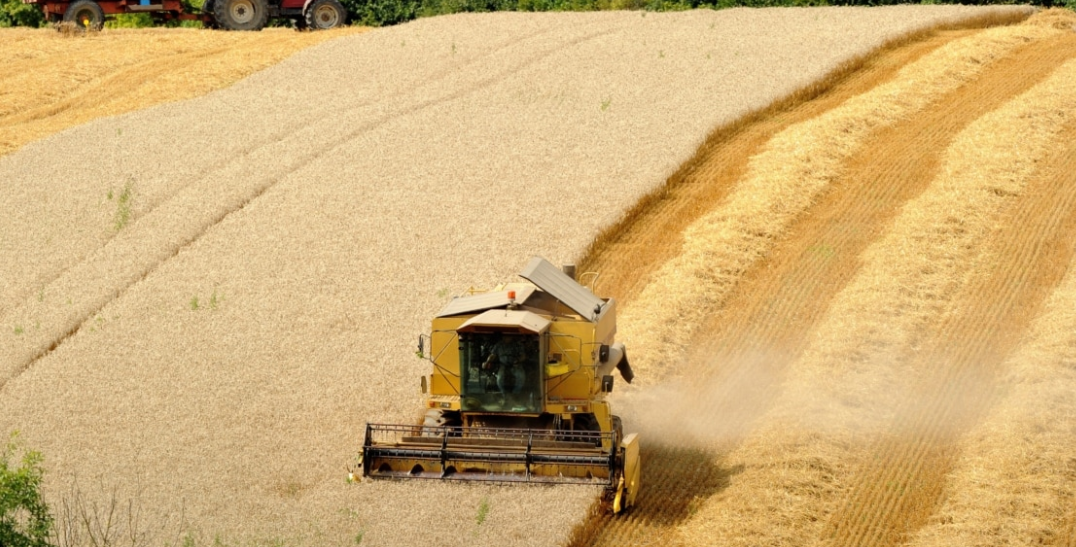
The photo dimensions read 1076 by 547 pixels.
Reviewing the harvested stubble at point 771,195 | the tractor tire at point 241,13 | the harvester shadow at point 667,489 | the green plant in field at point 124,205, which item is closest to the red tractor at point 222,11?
the tractor tire at point 241,13

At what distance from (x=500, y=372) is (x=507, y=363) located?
152 millimetres

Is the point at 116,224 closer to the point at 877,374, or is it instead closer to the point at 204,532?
the point at 204,532

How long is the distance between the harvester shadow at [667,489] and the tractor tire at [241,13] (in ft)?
111

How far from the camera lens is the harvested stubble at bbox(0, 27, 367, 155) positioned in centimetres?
4116

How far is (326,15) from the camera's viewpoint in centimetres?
5206

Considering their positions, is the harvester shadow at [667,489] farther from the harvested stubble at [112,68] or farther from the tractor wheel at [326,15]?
the tractor wheel at [326,15]

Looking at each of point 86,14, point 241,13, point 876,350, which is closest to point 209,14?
point 241,13

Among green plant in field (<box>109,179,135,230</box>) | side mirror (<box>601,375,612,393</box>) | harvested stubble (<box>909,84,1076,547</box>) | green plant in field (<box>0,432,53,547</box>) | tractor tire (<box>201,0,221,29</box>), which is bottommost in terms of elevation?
harvested stubble (<box>909,84,1076,547</box>)

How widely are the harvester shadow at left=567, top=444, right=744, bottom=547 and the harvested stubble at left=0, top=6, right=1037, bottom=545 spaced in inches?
19.7

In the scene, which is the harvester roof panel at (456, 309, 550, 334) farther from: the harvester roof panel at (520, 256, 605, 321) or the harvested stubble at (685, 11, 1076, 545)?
the harvested stubble at (685, 11, 1076, 545)

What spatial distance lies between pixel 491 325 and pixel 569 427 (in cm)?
186

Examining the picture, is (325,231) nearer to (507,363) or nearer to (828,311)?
(828,311)

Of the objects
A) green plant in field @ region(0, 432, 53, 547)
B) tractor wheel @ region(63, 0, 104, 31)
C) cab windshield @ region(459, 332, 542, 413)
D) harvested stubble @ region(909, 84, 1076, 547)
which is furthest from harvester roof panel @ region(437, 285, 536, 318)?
tractor wheel @ region(63, 0, 104, 31)

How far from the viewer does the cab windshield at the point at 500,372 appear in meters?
20.0
